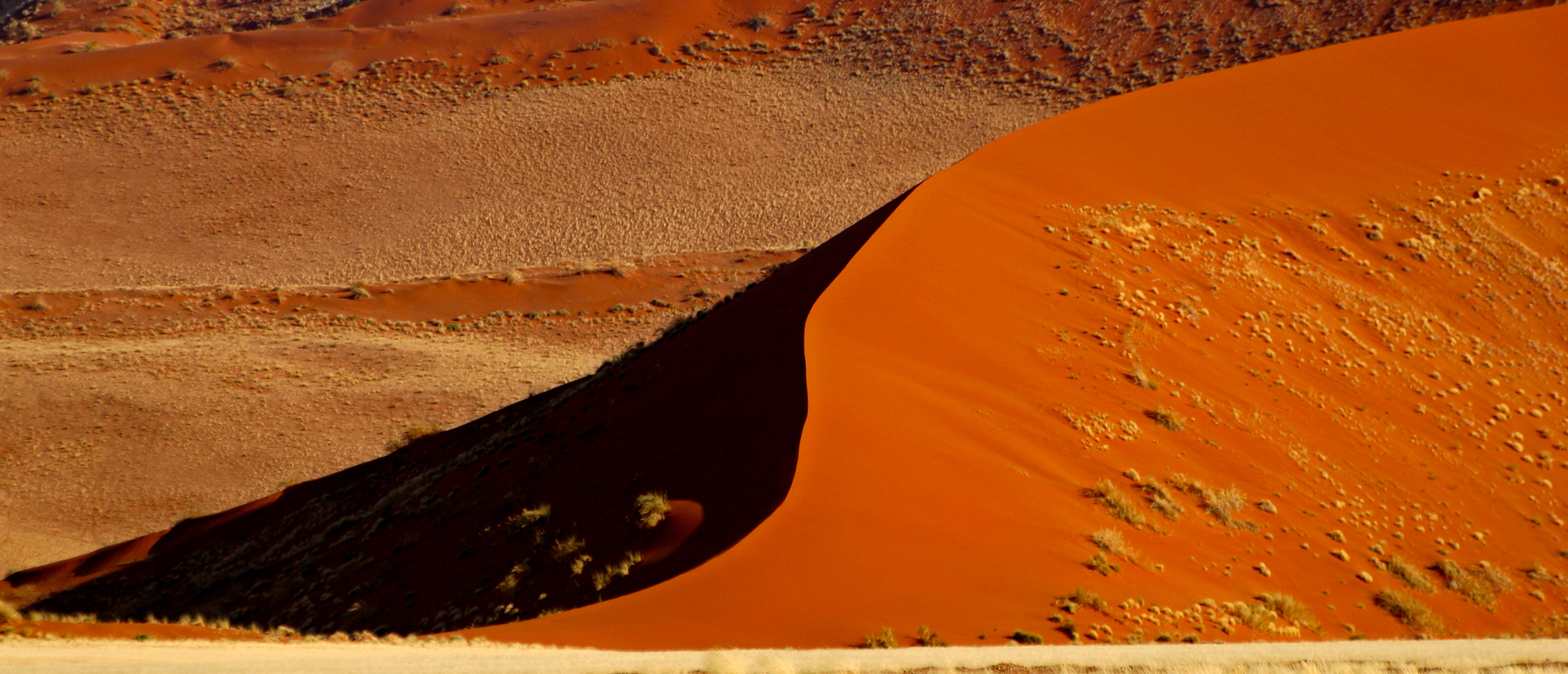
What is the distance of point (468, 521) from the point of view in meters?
13.0

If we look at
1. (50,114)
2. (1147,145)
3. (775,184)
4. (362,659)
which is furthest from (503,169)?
(362,659)

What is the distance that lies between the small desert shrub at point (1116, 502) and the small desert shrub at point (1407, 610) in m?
2.35

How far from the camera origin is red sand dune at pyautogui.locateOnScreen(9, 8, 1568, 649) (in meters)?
9.02

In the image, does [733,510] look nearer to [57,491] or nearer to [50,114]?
[57,491]

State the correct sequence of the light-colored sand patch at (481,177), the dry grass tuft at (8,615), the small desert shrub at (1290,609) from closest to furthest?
the small desert shrub at (1290,609), the dry grass tuft at (8,615), the light-colored sand patch at (481,177)

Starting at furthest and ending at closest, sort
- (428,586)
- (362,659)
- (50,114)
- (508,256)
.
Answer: (50,114)
(508,256)
(428,586)
(362,659)

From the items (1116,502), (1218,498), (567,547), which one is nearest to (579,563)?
(567,547)

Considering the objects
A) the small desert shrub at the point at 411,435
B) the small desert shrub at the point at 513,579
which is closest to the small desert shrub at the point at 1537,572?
the small desert shrub at the point at 513,579

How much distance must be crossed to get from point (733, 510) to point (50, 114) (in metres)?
41.7

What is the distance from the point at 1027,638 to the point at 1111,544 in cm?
172

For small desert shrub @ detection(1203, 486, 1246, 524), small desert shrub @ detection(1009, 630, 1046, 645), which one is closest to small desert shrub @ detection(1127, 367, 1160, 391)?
small desert shrub @ detection(1203, 486, 1246, 524)

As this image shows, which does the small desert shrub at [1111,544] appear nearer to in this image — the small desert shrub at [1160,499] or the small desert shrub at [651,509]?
the small desert shrub at [1160,499]

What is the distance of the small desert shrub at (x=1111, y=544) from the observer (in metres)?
9.30

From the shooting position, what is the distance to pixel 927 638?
26.0ft
